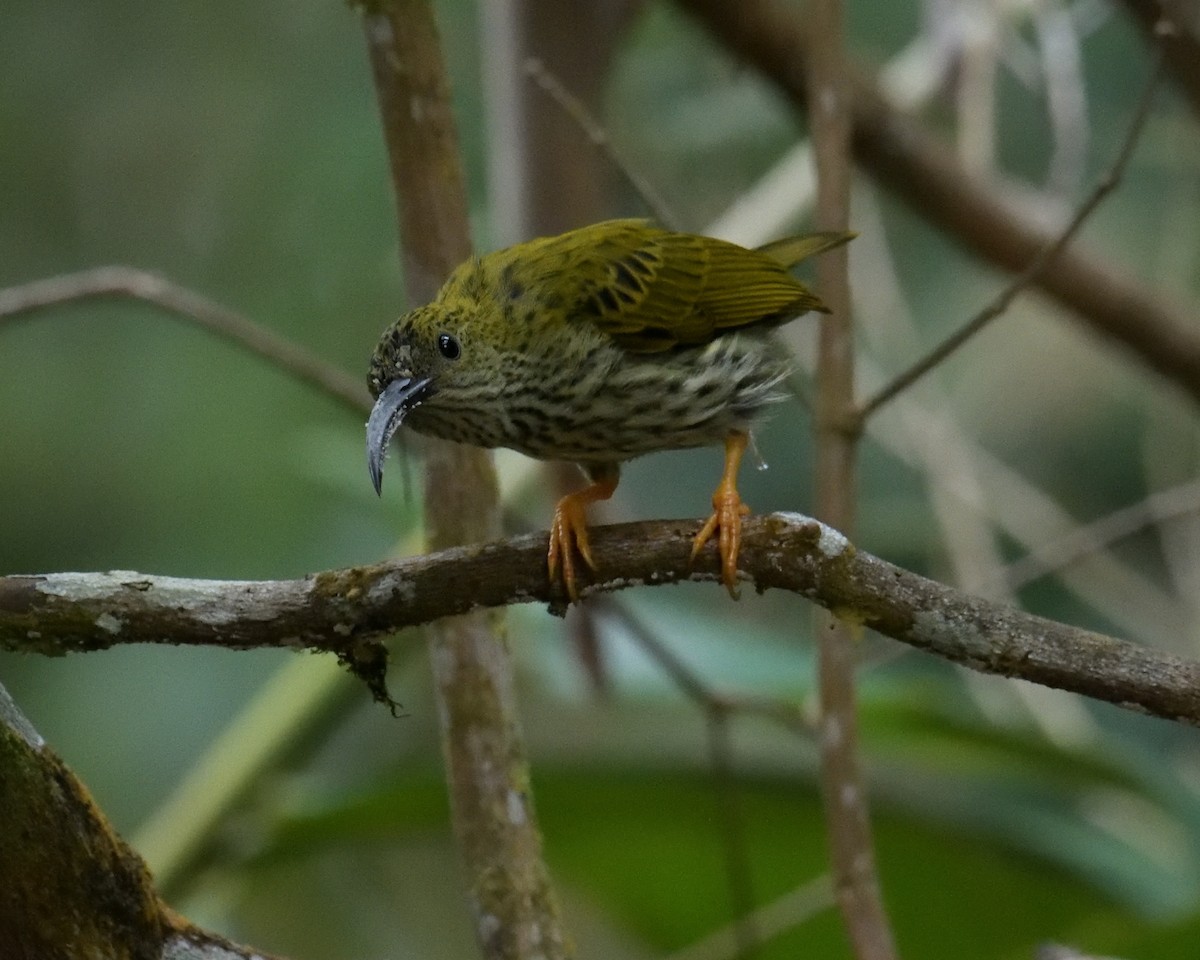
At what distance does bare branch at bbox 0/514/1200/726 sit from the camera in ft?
7.02

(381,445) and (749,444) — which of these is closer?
(381,445)

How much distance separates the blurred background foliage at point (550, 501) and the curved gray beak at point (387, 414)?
1.49m

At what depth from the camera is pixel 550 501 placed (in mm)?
5027

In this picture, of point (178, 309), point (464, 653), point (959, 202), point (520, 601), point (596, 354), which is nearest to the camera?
point (520, 601)

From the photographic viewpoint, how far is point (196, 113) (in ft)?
22.3

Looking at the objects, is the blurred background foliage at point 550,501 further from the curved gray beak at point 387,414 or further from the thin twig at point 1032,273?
the curved gray beak at point 387,414

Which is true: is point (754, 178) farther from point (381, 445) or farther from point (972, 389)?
point (381, 445)

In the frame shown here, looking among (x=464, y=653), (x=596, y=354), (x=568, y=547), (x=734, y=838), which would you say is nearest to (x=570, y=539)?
A: (x=568, y=547)

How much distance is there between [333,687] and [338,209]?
2981 millimetres

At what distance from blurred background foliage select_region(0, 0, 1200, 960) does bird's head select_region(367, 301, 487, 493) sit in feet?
4.71

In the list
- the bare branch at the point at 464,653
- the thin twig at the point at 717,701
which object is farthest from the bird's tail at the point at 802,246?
the thin twig at the point at 717,701

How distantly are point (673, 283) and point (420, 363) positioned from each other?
675 mm

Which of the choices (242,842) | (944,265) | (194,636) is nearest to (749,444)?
(194,636)

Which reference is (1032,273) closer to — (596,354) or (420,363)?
(596,354)
